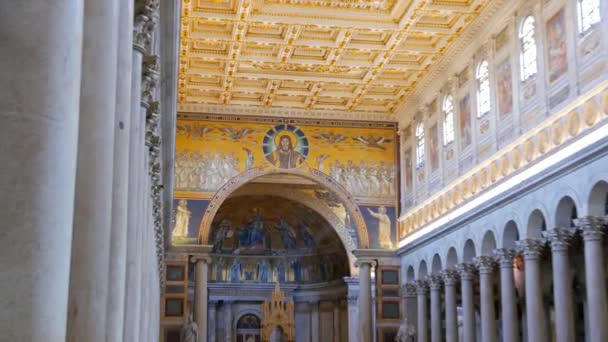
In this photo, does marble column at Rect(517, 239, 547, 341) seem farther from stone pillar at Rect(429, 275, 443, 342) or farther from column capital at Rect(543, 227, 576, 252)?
stone pillar at Rect(429, 275, 443, 342)

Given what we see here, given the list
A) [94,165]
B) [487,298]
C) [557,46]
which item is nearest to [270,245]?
[487,298]

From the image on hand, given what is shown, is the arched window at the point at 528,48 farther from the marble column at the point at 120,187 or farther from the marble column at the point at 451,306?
the marble column at the point at 120,187

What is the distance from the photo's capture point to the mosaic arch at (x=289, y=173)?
36656 mm

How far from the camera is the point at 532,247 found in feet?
81.0

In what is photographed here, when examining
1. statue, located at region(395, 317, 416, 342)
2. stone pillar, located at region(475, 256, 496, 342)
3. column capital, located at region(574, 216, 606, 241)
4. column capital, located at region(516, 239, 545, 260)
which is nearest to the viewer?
column capital, located at region(574, 216, 606, 241)

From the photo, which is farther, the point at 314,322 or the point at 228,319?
the point at 228,319

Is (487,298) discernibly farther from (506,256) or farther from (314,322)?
(314,322)

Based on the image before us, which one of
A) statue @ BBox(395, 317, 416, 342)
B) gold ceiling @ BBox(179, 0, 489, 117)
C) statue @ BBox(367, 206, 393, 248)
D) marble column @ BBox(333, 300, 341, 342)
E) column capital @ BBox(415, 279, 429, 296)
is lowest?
statue @ BBox(395, 317, 416, 342)

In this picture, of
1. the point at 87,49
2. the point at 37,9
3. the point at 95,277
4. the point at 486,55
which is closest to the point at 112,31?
the point at 87,49

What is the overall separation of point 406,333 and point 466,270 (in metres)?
5.81

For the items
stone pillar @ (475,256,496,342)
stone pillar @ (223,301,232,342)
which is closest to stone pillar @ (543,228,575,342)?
stone pillar @ (475,256,496,342)

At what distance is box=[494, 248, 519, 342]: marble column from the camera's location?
85.0 feet

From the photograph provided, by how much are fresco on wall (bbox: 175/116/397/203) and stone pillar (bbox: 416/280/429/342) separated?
4.37 m

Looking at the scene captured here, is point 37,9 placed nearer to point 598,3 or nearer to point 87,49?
point 87,49
